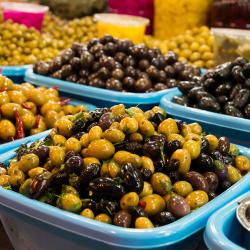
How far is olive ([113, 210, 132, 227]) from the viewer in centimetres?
140

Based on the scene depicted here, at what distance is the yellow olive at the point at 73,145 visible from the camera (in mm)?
1650

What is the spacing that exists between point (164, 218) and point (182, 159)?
0.73ft

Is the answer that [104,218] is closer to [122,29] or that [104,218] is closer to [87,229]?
[87,229]

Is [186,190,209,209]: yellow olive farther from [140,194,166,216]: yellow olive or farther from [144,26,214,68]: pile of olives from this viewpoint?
[144,26,214,68]: pile of olives

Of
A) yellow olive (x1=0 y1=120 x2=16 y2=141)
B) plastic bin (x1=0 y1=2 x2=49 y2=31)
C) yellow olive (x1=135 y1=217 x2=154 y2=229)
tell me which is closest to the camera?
yellow olive (x1=135 y1=217 x2=154 y2=229)

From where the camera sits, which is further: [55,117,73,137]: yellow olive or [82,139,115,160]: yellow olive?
[55,117,73,137]: yellow olive

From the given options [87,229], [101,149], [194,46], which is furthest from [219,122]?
[194,46]

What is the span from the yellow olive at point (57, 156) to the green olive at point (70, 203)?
16cm

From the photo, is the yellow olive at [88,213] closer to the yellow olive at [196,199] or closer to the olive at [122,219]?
the olive at [122,219]

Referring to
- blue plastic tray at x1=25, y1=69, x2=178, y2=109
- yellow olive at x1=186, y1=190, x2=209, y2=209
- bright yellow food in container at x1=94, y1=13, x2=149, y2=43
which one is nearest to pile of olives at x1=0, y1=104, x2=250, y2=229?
yellow olive at x1=186, y1=190, x2=209, y2=209

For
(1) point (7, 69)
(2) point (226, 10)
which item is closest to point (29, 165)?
(1) point (7, 69)

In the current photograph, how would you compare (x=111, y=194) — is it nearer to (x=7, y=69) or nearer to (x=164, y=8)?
(x=7, y=69)

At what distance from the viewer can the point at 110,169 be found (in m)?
1.54

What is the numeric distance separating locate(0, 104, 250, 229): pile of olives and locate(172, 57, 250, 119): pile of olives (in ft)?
1.95
